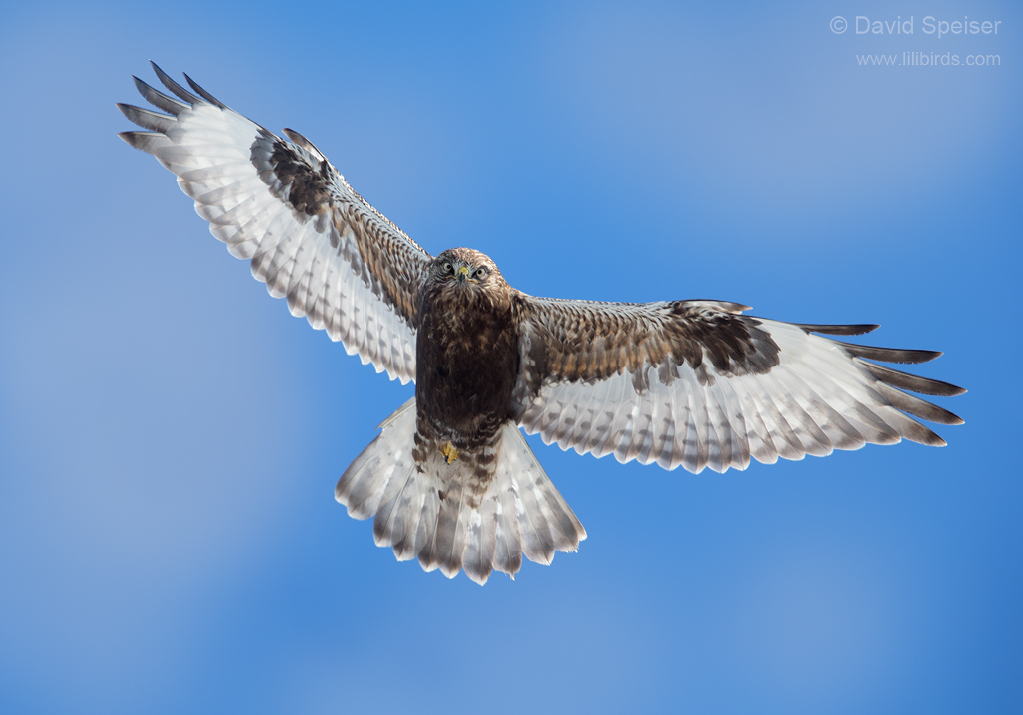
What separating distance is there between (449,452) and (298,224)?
214 cm

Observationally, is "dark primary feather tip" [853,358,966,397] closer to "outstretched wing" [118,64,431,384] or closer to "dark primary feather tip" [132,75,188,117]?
"outstretched wing" [118,64,431,384]

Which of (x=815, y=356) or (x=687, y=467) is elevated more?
(x=815, y=356)

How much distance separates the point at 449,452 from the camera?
16.5 feet

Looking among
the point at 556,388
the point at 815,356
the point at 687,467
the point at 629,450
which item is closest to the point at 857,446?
the point at 815,356

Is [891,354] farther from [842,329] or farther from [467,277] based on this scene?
[467,277]

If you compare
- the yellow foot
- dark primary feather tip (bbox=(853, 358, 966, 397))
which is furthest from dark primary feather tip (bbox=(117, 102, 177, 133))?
dark primary feather tip (bbox=(853, 358, 966, 397))

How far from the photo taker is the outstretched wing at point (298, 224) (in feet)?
17.8

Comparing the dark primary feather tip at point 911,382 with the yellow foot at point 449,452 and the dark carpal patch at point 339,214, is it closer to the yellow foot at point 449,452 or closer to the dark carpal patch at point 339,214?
the yellow foot at point 449,452

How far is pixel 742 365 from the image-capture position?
4.90m

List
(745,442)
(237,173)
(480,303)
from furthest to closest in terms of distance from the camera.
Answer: (237,173)
(745,442)
(480,303)

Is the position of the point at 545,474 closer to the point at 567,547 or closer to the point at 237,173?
the point at 567,547

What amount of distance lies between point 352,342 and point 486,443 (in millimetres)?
1417

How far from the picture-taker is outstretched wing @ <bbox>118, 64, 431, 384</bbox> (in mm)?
5414

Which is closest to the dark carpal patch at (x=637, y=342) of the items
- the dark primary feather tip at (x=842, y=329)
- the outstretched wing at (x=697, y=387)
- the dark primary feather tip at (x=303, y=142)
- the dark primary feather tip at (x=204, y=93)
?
the outstretched wing at (x=697, y=387)
